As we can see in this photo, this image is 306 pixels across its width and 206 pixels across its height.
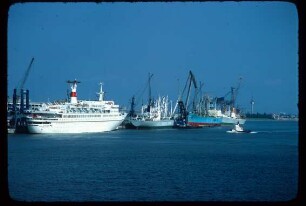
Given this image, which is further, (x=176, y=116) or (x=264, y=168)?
(x=176, y=116)

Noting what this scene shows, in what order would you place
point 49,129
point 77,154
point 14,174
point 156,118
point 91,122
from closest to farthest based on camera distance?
point 14,174 < point 77,154 < point 49,129 < point 91,122 < point 156,118

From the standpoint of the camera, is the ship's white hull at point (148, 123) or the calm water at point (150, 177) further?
the ship's white hull at point (148, 123)

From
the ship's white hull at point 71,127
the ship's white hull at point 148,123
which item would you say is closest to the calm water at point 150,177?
the ship's white hull at point 71,127

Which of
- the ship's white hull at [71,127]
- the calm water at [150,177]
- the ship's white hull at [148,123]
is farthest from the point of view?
the ship's white hull at [148,123]

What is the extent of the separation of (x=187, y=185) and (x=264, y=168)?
501cm

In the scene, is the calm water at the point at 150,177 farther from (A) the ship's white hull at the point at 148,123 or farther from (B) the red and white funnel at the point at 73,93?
(A) the ship's white hull at the point at 148,123

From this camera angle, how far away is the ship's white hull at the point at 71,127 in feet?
121

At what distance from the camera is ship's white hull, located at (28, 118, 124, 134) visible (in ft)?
121

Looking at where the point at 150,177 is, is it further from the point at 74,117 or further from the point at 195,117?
the point at 195,117

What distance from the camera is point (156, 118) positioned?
178ft
